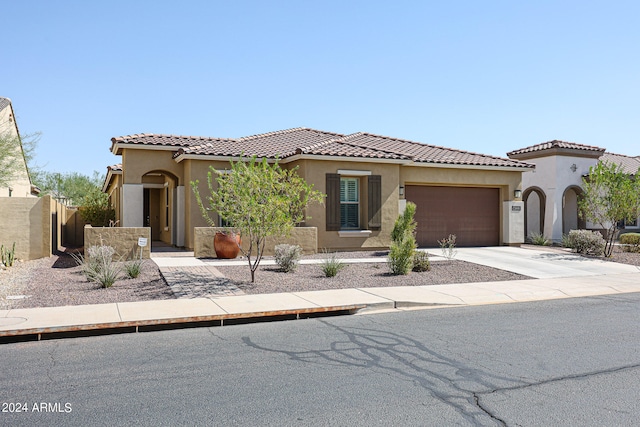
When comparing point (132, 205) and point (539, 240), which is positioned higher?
point (132, 205)

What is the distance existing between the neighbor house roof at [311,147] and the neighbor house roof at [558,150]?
10.4 ft

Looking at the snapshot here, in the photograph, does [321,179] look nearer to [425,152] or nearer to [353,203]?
[353,203]

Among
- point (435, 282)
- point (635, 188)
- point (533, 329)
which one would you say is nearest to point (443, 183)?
point (635, 188)

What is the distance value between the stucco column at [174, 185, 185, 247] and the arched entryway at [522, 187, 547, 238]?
16.2 m

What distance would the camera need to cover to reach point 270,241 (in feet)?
57.2

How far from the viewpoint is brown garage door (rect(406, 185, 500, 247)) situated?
21.3 m

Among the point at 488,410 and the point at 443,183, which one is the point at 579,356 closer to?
the point at 488,410

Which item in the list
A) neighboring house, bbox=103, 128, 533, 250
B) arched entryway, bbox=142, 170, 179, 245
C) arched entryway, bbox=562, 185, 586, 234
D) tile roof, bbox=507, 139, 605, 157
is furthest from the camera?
arched entryway, bbox=562, 185, 586, 234

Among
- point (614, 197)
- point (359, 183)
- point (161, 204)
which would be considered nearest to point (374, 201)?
point (359, 183)

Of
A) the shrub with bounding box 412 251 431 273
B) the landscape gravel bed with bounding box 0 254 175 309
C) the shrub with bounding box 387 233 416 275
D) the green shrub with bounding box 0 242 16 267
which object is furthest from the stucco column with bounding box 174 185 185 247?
the shrub with bounding box 412 251 431 273

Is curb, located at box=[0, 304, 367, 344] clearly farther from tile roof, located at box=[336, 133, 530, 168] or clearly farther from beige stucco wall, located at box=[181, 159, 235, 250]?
tile roof, located at box=[336, 133, 530, 168]

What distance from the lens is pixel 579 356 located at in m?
6.74

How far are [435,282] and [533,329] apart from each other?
16.3ft

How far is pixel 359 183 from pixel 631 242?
13031 mm
